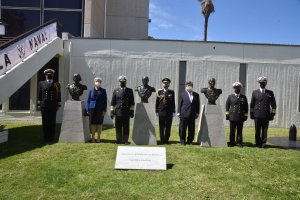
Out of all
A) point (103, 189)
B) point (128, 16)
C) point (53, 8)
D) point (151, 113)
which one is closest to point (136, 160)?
point (103, 189)

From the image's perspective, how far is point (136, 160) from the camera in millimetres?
8344

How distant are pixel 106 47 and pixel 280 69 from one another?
7.38 meters

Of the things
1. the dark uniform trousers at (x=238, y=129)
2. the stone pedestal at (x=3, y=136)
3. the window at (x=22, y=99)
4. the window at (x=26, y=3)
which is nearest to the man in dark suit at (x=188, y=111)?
the dark uniform trousers at (x=238, y=129)

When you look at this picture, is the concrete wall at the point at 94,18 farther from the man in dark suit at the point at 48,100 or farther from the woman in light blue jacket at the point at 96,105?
the woman in light blue jacket at the point at 96,105

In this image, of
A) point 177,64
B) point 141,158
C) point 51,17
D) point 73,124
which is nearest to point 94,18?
point 51,17

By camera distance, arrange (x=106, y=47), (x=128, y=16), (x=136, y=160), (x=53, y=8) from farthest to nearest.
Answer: (x=128, y=16) < (x=53, y=8) < (x=106, y=47) < (x=136, y=160)

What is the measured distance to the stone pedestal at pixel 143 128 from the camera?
10.4 m

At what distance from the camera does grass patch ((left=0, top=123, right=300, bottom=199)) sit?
7.09 m

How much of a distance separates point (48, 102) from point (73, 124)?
0.91m

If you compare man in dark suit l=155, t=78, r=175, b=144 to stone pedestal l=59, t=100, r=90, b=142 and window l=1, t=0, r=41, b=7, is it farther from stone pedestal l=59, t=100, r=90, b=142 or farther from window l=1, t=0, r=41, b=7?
window l=1, t=0, r=41, b=7

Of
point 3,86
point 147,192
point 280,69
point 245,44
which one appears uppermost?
point 245,44

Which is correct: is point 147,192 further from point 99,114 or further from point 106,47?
point 106,47

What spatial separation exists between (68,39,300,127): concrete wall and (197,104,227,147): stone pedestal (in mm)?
5901

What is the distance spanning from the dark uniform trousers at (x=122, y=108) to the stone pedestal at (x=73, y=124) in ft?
2.93
